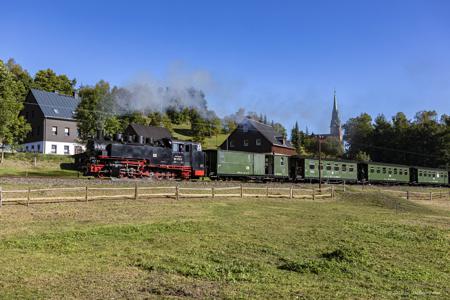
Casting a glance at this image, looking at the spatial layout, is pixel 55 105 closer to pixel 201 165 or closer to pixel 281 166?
pixel 201 165

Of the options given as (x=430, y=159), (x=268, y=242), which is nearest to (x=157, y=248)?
(x=268, y=242)

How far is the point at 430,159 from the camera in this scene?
321 ft

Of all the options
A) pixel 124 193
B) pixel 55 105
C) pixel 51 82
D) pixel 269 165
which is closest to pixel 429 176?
pixel 269 165

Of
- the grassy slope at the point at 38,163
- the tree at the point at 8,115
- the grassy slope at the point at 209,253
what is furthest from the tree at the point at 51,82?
the grassy slope at the point at 209,253

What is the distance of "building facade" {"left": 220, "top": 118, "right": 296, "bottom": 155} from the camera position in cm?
A: 7806

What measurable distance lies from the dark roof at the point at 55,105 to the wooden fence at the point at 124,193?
41.4 m

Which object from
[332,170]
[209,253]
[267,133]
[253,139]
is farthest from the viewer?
[267,133]

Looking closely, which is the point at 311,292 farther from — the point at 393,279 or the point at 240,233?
the point at 240,233

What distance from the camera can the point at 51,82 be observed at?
301 ft

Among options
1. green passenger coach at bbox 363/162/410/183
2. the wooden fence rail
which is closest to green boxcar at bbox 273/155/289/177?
the wooden fence rail

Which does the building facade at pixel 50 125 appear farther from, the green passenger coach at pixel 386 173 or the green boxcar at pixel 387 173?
the green boxcar at pixel 387 173

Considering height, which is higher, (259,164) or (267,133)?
(267,133)

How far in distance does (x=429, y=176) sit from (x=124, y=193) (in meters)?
62.5

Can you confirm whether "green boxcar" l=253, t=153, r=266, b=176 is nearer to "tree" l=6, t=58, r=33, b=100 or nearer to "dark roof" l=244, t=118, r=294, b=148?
"dark roof" l=244, t=118, r=294, b=148
